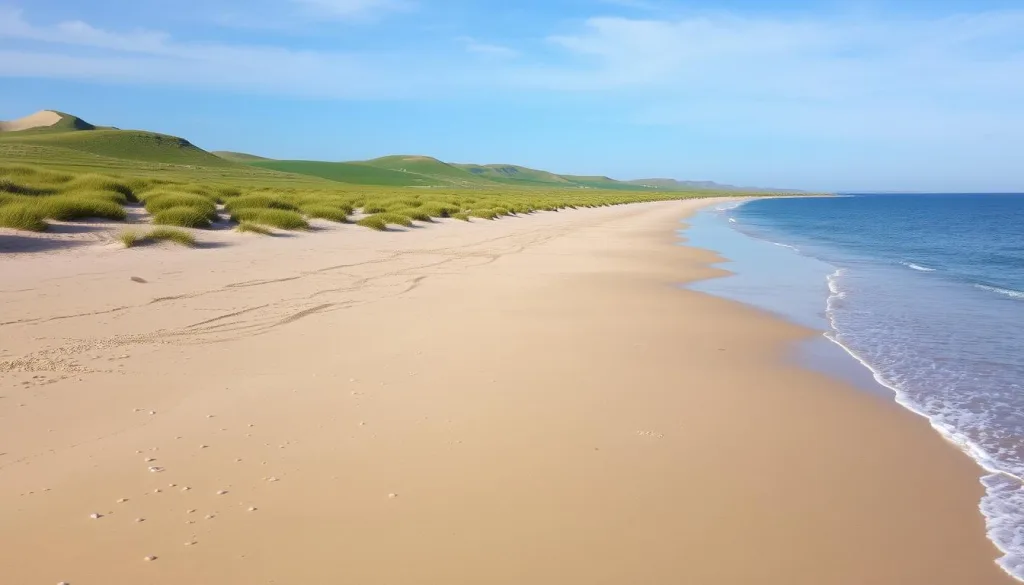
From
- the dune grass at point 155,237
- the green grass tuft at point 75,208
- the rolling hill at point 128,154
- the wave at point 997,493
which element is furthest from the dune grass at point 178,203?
the rolling hill at point 128,154

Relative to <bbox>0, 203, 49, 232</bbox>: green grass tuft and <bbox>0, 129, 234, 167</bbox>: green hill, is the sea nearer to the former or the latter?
<bbox>0, 203, 49, 232</bbox>: green grass tuft

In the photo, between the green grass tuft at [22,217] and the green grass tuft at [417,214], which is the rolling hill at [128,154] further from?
the green grass tuft at [22,217]

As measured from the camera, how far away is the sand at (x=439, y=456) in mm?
2916

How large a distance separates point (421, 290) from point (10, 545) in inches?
292

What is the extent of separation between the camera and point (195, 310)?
7613 mm

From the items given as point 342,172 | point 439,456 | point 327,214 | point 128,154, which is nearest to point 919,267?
point 327,214

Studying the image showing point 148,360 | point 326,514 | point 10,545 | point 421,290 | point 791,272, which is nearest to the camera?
point 10,545

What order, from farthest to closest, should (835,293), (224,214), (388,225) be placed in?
(388,225) < (224,214) < (835,293)

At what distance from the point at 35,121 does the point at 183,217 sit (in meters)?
160

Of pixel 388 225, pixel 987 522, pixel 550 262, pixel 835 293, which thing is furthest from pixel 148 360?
pixel 388 225

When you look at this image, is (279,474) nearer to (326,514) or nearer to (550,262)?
(326,514)

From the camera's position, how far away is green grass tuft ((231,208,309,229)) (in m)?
17.8

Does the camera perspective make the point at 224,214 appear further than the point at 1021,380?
Yes

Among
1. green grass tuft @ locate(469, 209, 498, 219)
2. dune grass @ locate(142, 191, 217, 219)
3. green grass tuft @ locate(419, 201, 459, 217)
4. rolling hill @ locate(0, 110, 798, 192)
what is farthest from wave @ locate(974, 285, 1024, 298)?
rolling hill @ locate(0, 110, 798, 192)
